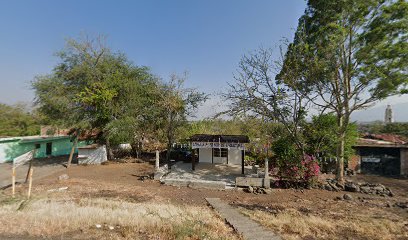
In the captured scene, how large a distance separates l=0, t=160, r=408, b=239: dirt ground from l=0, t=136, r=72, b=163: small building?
1216cm

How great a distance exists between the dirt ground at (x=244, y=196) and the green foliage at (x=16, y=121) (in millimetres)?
24726

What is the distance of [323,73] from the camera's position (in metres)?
12.6

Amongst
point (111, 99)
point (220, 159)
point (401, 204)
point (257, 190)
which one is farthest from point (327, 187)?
point (111, 99)

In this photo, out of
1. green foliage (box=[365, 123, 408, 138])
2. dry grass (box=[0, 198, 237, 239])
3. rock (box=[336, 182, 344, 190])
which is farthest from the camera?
green foliage (box=[365, 123, 408, 138])

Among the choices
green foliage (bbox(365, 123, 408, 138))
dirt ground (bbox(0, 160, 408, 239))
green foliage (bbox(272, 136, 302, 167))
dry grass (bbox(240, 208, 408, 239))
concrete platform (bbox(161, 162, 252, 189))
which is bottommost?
dirt ground (bbox(0, 160, 408, 239))

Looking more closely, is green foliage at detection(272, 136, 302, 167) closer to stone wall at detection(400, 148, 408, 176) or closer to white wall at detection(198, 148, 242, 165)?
white wall at detection(198, 148, 242, 165)

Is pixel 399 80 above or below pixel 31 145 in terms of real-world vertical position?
above

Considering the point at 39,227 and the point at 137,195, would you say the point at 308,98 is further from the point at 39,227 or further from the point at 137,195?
the point at 39,227

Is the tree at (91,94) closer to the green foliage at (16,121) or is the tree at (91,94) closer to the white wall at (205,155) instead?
the white wall at (205,155)

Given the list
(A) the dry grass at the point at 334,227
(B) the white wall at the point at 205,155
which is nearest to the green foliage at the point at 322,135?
(A) the dry grass at the point at 334,227

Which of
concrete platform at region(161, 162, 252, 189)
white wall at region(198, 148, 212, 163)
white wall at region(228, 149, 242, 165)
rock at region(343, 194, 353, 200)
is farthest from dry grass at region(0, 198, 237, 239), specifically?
white wall at region(198, 148, 212, 163)

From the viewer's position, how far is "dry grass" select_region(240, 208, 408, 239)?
6.40 meters

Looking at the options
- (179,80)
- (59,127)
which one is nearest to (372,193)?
(179,80)

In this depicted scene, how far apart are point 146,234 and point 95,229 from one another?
4.25ft
